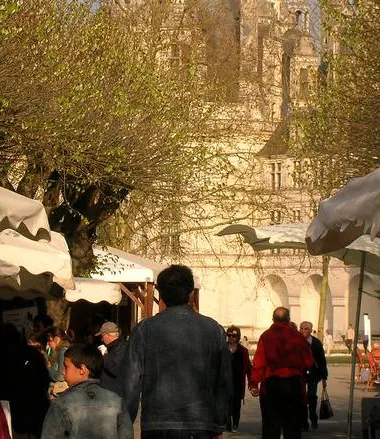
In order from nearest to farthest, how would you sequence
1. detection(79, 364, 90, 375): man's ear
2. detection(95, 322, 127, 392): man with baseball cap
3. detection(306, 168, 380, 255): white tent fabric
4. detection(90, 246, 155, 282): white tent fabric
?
detection(79, 364, 90, 375): man's ear → detection(306, 168, 380, 255): white tent fabric → detection(95, 322, 127, 392): man with baseball cap → detection(90, 246, 155, 282): white tent fabric

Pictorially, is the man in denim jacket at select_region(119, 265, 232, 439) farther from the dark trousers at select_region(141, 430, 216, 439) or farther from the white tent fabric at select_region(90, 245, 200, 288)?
the white tent fabric at select_region(90, 245, 200, 288)

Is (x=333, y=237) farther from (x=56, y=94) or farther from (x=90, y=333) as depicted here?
(x=56, y=94)

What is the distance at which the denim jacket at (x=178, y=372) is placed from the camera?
8.70 meters

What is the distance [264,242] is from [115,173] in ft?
28.1

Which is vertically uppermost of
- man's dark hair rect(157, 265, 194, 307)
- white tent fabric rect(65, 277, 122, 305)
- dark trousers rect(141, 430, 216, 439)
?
man's dark hair rect(157, 265, 194, 307)

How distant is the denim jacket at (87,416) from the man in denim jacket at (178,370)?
116cm

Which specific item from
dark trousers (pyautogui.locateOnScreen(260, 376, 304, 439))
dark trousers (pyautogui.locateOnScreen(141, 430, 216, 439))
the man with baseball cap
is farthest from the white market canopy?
dark trousers (pyautogui.locateOnScreen(141, 430, 216, 439))

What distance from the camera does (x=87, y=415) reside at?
723 cm

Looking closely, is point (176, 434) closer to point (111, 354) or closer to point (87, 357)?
point (87, 357)

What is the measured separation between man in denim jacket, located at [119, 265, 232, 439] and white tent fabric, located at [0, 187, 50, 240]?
1.46 metres

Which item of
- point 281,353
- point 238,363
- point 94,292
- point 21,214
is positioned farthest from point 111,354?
point 238,363

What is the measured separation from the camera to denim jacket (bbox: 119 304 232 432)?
8.70 m

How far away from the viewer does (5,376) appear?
11648 mm

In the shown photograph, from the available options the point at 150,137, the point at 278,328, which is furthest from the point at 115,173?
the point at 278,328
